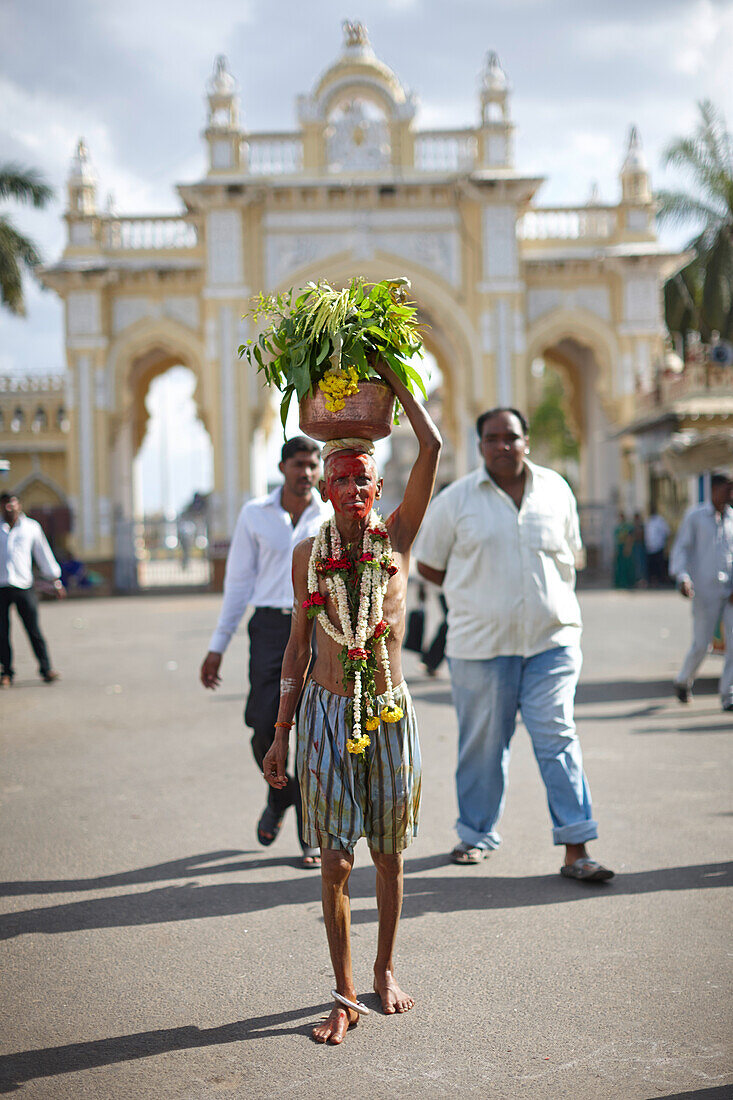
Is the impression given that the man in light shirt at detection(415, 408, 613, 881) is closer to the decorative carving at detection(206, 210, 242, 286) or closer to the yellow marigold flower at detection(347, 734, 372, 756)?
the yellow marigold flower at detection(347, 734, 372, 756)

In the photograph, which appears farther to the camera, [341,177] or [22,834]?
[341,177]

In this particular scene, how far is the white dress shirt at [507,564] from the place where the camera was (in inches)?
193

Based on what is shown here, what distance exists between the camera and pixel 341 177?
2611 cm

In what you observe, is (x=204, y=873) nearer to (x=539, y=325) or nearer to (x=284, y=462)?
(x=284, y=462)

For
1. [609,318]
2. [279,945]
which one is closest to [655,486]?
[609,318]

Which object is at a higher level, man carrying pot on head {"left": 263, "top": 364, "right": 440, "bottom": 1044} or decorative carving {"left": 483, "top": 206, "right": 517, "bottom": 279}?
decorative carving {"left": 483, "top": 206, "right": 517, "bottom": 279}

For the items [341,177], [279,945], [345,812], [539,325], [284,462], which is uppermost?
[341,177]

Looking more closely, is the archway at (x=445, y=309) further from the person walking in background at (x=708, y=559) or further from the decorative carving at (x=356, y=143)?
the person walking in background at (x=708, y=559)

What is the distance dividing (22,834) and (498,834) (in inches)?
97.1

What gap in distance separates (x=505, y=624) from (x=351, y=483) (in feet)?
5.68

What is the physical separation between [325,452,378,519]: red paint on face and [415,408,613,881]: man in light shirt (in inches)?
64.9

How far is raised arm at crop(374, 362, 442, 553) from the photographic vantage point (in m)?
3.47

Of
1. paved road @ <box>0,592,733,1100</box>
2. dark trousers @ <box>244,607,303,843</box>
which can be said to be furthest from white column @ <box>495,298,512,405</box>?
dark trousers @ <box>244,607,303,843</box>

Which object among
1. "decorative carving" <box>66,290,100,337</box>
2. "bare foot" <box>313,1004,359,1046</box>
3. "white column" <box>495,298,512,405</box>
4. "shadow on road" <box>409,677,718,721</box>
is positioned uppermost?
"decorative carving" <box>66,290,100,337</box>
